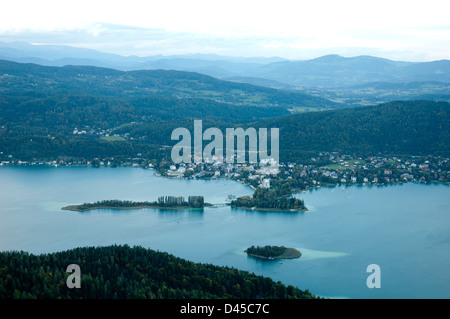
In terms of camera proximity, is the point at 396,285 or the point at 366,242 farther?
the point at 366,242

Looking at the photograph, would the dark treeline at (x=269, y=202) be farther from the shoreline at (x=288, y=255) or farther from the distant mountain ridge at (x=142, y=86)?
the distant mountain ridge at (x=142, y=86)

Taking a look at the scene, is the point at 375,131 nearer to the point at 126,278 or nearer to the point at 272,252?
the point at 272,252

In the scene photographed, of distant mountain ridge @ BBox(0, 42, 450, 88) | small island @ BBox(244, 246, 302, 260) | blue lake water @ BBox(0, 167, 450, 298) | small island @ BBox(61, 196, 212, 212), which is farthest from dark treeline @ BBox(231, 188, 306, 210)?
distant mountain ridge @ BBox(0, 42, 450, 88)

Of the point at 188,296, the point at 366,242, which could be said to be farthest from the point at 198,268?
the point at 366,242

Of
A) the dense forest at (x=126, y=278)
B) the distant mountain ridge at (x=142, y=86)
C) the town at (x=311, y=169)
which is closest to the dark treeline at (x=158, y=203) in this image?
the town at (x=311, y=169)
